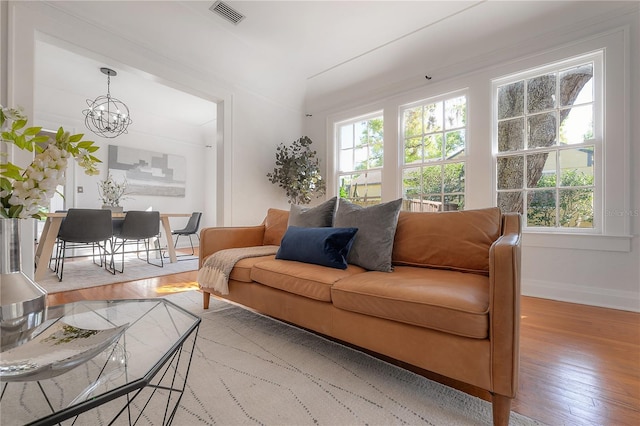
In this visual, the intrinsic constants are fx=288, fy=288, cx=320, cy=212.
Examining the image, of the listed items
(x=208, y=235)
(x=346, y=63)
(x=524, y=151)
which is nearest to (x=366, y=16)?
(x=346, y=63)

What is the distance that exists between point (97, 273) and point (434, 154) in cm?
447

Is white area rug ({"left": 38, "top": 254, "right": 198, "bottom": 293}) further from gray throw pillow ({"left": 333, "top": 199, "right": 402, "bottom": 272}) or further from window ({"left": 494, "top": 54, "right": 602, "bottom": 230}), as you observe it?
window ({"left": 494, "top": 54, "right": 602, "bottom": 230})

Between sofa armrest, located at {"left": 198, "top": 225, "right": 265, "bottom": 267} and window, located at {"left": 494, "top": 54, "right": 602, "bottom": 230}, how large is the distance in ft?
8.49

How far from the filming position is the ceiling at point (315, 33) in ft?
9.09

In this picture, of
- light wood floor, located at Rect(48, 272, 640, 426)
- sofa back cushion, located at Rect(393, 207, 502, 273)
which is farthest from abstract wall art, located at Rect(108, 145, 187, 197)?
sofa back cushion, located at Rect(393, 207, 502, 273)

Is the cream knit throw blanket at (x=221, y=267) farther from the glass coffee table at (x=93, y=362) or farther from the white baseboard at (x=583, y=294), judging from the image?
the white baseboard at (x=583, y=294)

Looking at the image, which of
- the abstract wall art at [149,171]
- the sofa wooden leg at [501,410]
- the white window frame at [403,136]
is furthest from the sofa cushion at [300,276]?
the abstract wall art at [149,171]

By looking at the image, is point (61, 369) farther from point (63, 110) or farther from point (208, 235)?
point (63, 110)

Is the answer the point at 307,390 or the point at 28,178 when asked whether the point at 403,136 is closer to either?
the point at 307,390

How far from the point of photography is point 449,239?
170 centimetres

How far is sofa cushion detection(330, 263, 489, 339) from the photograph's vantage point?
1069 mm

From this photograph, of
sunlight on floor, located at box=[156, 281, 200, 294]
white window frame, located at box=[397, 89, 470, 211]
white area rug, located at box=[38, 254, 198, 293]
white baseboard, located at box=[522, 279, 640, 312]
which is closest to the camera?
white baseboard, located at box=[522, 279, 640, 312]

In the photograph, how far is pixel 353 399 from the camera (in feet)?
3.93

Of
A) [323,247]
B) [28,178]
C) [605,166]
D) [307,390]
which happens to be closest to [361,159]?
[605,166]
